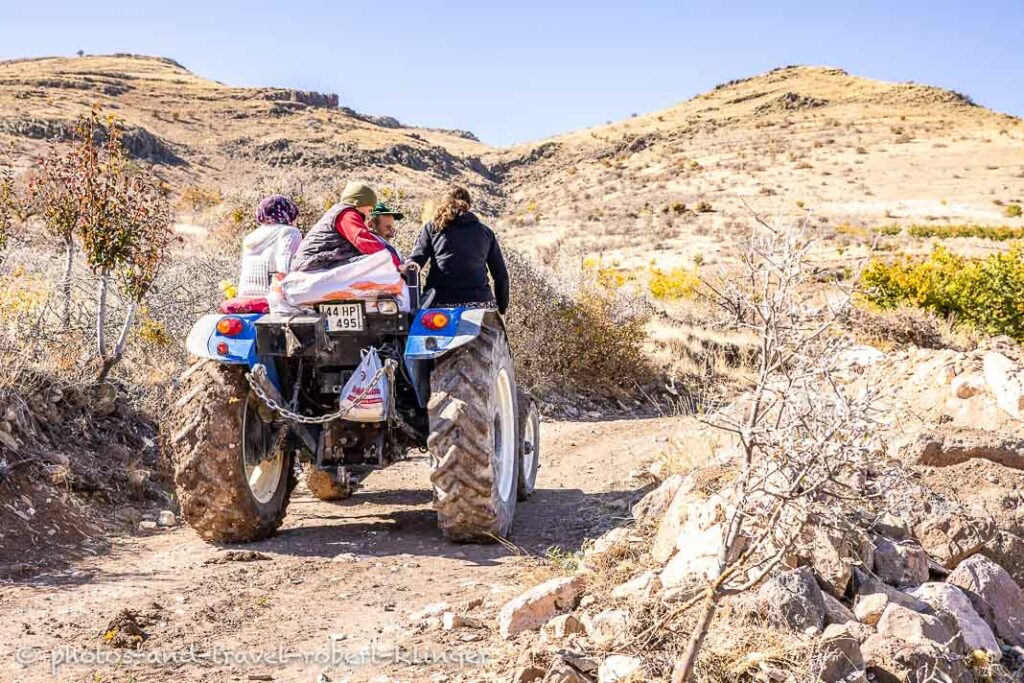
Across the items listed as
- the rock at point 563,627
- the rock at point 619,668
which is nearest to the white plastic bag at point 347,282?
the rock at point 563,627

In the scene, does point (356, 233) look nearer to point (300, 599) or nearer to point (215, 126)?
point (300, 599)

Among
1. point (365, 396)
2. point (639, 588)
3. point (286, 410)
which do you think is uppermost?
point (365, 396)

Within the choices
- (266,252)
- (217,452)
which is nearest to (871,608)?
(217,452)

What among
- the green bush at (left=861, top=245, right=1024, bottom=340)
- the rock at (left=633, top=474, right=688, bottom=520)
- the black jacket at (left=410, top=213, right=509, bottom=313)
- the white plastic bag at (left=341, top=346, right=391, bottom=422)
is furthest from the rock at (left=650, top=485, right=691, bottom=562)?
the green bush at (left=861, top=245, right=1024, bottom=340)

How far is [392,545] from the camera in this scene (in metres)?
6.16

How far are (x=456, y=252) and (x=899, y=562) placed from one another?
3784 millimetres

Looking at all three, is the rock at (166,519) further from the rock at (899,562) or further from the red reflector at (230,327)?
the rock at (899,562)

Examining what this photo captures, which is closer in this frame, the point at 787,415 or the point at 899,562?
the point at 787,415

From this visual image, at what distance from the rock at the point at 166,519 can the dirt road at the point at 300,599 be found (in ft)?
0.68

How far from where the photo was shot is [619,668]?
3584 mm

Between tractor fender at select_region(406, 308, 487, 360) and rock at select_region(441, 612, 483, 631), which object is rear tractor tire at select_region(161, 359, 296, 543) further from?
rock at select_region(441, 612, 483, 631)

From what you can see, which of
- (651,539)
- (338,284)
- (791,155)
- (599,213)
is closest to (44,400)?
(338,284)

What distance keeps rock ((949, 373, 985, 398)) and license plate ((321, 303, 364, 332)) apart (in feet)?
19.2

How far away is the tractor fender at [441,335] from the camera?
232 inches
